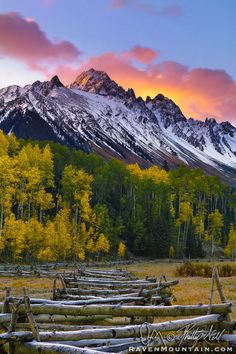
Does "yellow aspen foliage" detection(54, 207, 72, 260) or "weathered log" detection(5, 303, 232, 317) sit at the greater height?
"yellow aspen foliage" detection(54, 207, 72, 260)

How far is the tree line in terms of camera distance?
54219mm

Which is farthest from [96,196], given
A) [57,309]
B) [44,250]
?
[57,309]

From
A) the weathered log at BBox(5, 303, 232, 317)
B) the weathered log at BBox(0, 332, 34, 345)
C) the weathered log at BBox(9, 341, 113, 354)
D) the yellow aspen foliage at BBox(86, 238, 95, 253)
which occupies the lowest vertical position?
the weathered log at BBox(9, 341, 113, 354)

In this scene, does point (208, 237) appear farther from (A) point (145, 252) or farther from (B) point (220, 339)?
(B) point (220, 339)

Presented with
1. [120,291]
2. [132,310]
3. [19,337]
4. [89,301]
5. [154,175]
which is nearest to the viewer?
[19,337]

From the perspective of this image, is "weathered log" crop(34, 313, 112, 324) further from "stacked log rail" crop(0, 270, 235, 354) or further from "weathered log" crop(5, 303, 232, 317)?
"weathered log" crop(5, 303, 232, 317)

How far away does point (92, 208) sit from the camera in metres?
79.6

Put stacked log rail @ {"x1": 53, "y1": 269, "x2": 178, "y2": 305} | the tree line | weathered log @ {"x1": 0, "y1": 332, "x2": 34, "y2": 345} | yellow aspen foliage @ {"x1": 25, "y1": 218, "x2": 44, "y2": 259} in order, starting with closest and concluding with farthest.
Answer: weathered log @ {"x1": 0, "y1": 332, "x2": 34, "y2": 345}
stacked log rail @ {"x1": 53, "y1": 269, "x2": 178, "y2": 305}
yellow aspen foliage @ {"x1": 25, "y1": 218, "x2": 44, "y2": 259}
the tree line

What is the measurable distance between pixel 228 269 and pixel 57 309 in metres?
35.1

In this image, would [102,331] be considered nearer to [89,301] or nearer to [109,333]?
[109,333]

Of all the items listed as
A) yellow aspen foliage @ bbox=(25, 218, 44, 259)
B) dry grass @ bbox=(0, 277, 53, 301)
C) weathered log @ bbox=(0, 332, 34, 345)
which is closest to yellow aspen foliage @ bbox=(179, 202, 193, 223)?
yellow aspen foliage @ bbox=(25, 218, 44, 259)

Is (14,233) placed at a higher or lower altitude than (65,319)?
higher

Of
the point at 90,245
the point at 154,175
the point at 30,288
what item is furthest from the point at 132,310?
the point at 154,175

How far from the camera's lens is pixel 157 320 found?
1528 centimetres
